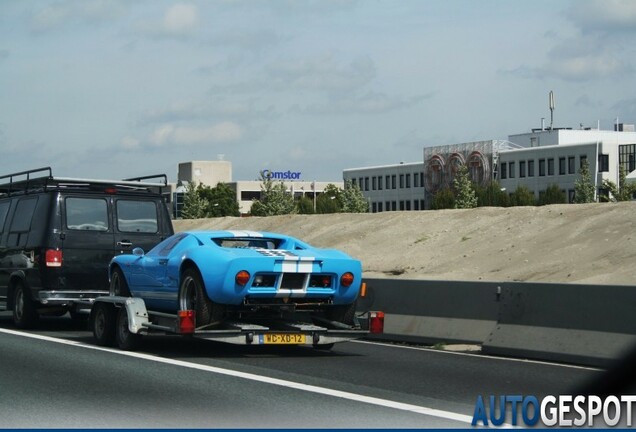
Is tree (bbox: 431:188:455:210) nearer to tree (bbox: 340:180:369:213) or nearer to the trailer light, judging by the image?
tree (bbox: 340:180:369:213)

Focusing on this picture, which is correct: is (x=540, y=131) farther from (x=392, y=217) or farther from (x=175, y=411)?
(x=175, y=411)

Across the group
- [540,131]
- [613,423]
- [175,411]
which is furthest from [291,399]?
[540,131]

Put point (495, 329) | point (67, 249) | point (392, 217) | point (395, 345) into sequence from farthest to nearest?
point (392, 217) → point (67, 249) → point (395, 345) → point (495, 329)

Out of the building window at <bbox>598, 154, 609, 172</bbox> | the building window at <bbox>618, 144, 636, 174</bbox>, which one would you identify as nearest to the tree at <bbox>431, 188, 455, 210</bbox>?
the building window at <bbox>598, 154, 609, 172</bbox>

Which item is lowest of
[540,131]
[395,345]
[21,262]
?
[395,345]

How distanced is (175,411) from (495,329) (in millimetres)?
6054

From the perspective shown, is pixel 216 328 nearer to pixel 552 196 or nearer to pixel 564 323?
pixel 564 323

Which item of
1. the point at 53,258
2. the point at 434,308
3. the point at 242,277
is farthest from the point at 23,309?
the point at 434,308

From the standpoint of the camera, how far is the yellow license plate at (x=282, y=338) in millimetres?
13383

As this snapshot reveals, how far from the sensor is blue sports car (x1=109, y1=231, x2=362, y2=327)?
13.3 meters

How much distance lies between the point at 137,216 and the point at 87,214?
876 mm

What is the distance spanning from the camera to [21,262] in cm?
1850

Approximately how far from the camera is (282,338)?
1349 centimetres

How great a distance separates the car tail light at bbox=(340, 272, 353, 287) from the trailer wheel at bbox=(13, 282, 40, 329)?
6350 millimetres
